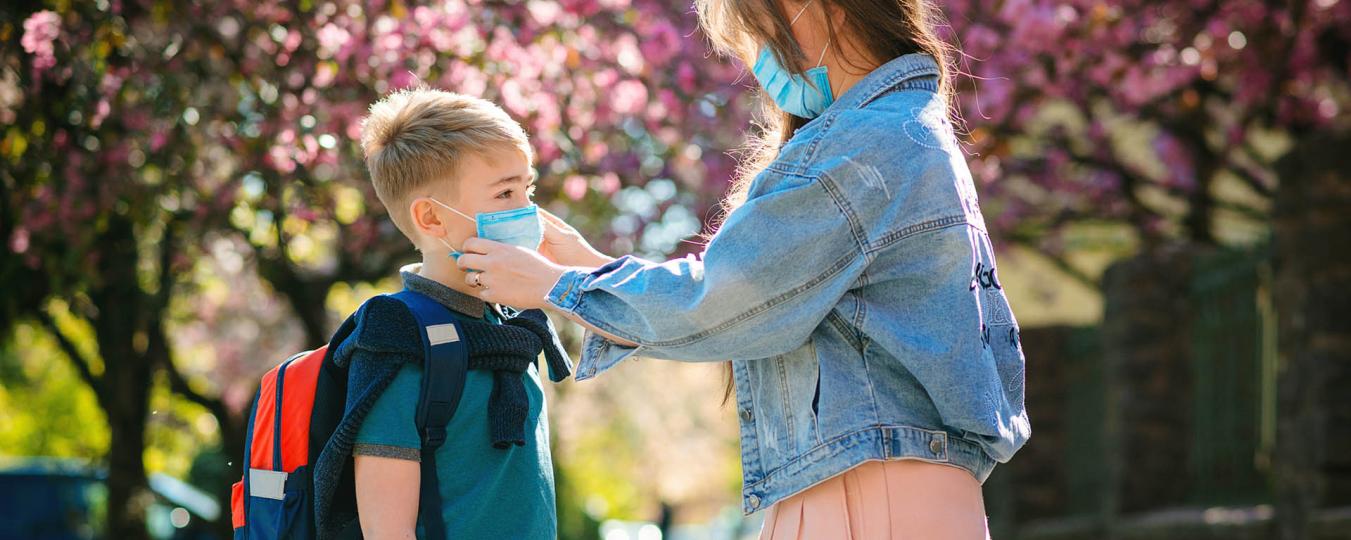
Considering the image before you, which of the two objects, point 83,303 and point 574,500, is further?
point 574,500

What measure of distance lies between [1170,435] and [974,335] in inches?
A: 256

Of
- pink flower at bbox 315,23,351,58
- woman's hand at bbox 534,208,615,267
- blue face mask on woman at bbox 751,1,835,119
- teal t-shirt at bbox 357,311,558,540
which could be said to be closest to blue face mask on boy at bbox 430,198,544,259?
woman's hand at bbox 534,208,615,267

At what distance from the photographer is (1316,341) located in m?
5.73

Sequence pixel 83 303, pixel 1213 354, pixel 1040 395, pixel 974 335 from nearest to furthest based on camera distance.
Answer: pixel 974 335 < pixel 1213 354 < pixel 83 303 < pixel 1040 395

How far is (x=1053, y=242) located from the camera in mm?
13641

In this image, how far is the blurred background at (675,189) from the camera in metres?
5.62

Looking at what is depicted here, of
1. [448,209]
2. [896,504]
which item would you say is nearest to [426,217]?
[448,209]

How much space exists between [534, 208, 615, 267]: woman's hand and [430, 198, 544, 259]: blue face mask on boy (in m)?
0.13

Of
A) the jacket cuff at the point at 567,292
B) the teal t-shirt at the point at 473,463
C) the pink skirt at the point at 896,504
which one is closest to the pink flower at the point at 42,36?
the teal t-shirt at the point at 473,463

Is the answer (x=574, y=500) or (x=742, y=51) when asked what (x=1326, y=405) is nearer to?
(x=742, y=51)

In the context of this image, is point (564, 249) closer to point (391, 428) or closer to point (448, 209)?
point (448, 209)

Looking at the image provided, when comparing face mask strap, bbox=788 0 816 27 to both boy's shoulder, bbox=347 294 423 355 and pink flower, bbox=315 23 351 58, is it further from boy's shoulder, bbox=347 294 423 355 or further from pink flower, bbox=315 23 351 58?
pink flower, bbox=315 23 351 58

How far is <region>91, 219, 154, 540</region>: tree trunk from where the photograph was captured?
854 cm

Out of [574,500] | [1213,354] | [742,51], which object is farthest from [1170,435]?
[574,500]
